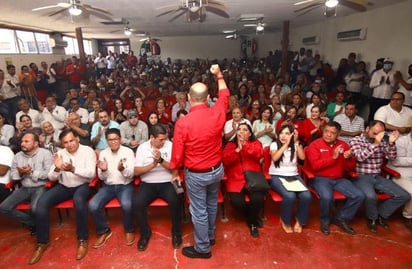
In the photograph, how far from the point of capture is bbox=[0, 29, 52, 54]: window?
8399 mm

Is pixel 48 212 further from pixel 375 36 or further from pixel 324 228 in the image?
pixel 375 36

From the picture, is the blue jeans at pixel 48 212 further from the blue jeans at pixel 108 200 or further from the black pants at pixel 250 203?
the black pants at pixel 250 203

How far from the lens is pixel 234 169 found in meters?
2.89

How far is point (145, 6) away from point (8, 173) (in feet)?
13.4

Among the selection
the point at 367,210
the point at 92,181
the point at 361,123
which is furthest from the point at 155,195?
the point at 361,123

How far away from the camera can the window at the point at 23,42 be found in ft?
27.6

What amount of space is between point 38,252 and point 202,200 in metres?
1.63

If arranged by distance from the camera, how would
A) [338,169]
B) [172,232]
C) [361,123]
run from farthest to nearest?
[361,123]
[338,169]
[172,232]

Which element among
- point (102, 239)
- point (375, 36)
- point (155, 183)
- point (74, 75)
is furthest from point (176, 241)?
point (74, 75)

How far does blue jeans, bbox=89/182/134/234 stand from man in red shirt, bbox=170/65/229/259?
2.17 ft

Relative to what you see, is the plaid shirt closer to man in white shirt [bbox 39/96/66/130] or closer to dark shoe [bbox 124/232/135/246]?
dark shoe [bbox 124/232/135/246]

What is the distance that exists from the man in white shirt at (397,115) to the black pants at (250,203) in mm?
2218

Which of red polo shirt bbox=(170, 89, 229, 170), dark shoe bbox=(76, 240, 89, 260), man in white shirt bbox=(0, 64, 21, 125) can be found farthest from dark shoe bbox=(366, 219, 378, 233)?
man in white shirt bbox=(0, 64, 21, 125)

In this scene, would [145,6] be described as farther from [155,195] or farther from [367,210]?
[367,210]
